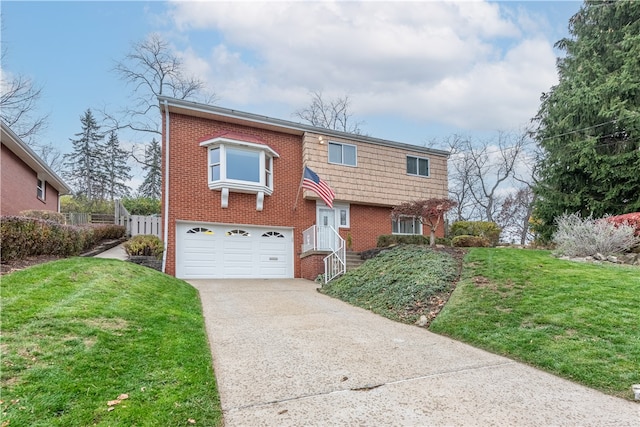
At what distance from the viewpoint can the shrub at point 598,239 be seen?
877 cm

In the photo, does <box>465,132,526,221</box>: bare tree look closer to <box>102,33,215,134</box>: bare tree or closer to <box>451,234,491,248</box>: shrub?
<box>451,234,491,248</box>: shrub

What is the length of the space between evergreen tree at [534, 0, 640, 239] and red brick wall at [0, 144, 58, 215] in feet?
66.9

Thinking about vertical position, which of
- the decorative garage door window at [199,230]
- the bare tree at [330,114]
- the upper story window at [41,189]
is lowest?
the decorative garage door window at [199,230]

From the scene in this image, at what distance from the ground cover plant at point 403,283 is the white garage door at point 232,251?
3.60 m

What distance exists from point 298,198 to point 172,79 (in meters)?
15.5

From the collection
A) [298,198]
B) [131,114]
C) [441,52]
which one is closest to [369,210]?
[298,198]

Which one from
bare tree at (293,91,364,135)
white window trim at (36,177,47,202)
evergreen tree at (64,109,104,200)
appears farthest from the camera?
evergreen tree at (64,109,104,200)

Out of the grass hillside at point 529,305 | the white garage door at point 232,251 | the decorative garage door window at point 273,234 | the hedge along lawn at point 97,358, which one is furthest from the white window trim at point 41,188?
the grass hillside at point 529,305

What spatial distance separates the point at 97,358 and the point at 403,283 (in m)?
6.33

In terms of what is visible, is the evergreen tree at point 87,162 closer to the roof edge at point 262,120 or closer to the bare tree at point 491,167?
the roof edge at point 262,120

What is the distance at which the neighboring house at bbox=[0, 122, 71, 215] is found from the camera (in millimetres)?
12500

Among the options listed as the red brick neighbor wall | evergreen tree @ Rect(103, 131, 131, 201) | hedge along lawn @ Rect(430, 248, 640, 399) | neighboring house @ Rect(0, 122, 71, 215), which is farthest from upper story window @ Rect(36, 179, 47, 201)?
evergreen tree @ Rect(103, 131, 131, 201)

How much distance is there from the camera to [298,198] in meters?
14.4

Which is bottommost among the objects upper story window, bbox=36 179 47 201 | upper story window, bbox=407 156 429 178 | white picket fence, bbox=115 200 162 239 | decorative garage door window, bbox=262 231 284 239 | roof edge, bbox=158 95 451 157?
decorative garage door window, bbox=262 231 284 239
